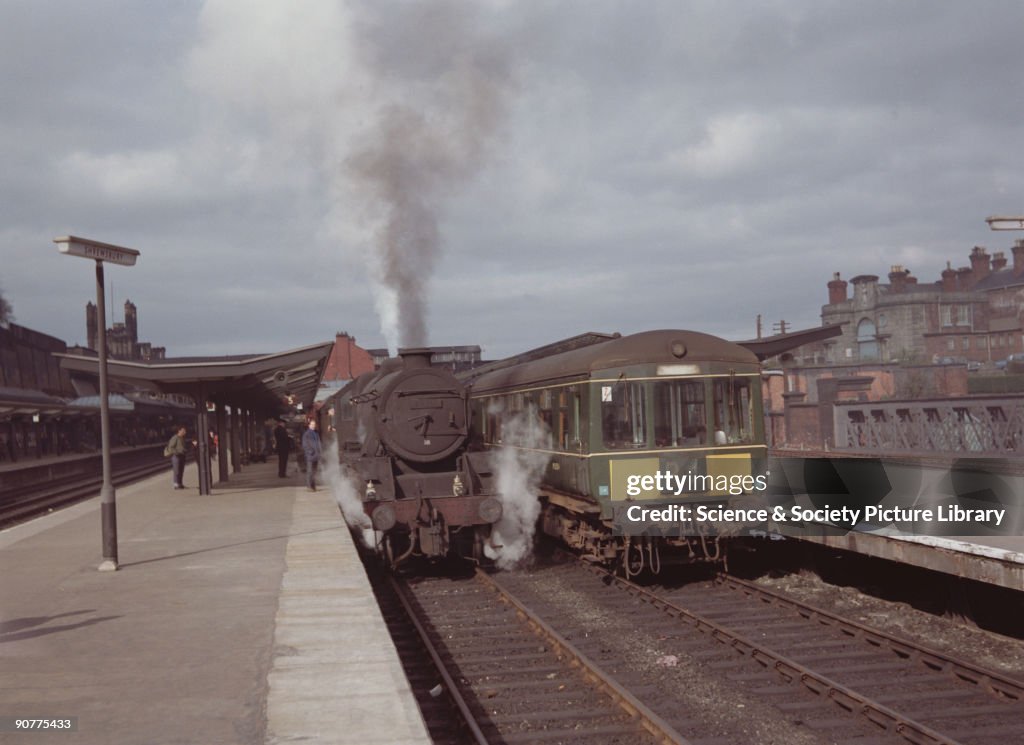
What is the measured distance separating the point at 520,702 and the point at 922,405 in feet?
58.2

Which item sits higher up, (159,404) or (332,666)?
(159,404)

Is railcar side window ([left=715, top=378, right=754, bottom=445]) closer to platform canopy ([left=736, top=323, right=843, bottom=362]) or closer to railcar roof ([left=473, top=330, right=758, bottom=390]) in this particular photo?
railcar roof ([left=473, top=330, right=758, bottom=390])

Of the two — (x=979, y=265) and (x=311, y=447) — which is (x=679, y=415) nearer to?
(x=311, y=447)

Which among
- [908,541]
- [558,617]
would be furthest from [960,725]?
[558,617]

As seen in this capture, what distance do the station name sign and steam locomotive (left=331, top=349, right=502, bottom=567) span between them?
141 inches

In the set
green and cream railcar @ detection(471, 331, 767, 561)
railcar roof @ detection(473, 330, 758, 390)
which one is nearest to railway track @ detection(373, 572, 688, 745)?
green and cream railcar @ detection(471, 331, 767, 561)

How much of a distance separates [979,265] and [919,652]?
79.4m

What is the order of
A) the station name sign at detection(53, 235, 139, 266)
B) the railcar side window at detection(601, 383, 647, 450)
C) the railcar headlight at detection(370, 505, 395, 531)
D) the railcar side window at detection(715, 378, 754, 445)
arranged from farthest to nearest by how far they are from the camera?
the railcar headlight at detection(370, 505, 395, 531)
the railcar side window at detection(715, 378, 754, 445)
the railcar side window at detection(601, 383, 647, 450)
the station name sign at detection(53, 235, 139, 266)

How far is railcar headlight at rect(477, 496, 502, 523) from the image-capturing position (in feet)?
38.9

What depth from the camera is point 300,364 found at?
62.9 ft

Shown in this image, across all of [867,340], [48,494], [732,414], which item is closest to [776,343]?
[732,414]

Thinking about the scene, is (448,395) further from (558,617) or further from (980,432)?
(980,432)

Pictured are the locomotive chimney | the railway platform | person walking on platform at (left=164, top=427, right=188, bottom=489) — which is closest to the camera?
the railway platform

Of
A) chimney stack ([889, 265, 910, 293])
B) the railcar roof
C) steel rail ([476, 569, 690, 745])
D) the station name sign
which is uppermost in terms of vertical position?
chimney stack ([889, 265, 910, 293])
